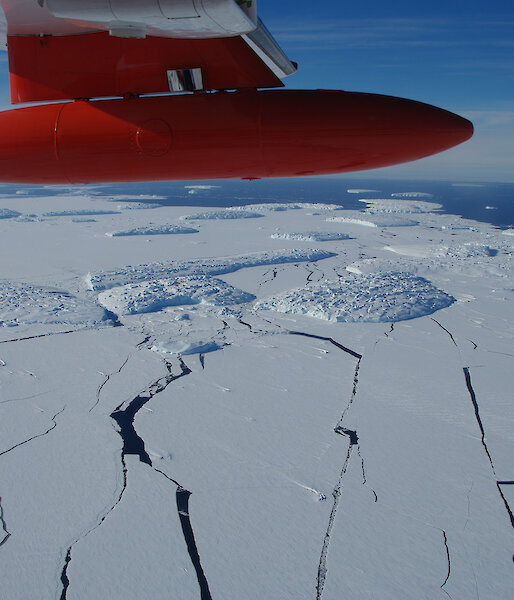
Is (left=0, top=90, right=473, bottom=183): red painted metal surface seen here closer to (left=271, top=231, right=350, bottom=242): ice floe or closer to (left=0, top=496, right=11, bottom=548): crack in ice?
(left=0, top=496, right=11, bottom=548): crack in ice

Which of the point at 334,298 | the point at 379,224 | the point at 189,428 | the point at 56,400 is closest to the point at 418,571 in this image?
the point at 189,428

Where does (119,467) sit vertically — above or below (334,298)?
below

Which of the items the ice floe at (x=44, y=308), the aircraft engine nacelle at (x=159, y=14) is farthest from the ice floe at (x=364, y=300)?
the aircraft engine nacelle at (x=159, y=14)

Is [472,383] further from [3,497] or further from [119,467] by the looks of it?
[3,497]

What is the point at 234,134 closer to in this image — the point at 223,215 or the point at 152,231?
the point at 152,231

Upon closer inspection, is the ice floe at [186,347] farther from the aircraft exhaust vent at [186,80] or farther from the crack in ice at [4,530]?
the aircraft exhaust vent at [186,80]

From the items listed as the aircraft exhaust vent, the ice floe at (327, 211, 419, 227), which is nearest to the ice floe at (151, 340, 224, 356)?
the aircraft exhaust vent
